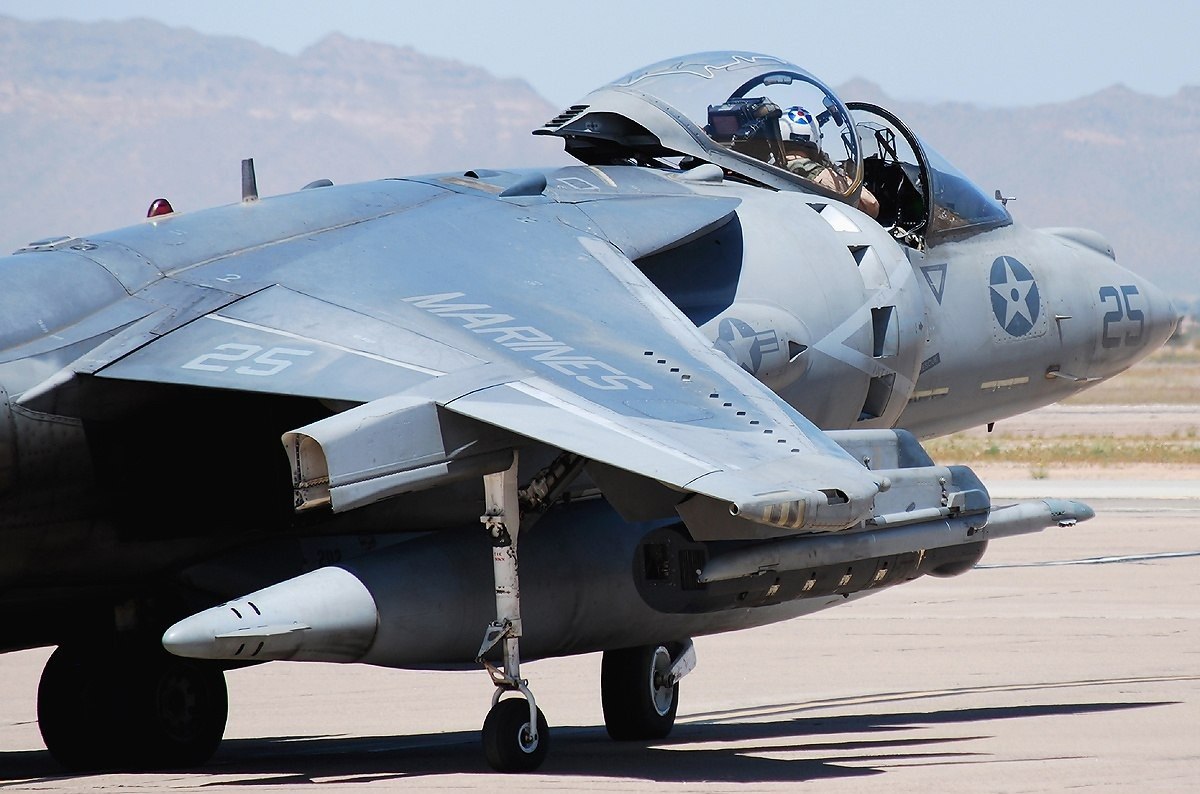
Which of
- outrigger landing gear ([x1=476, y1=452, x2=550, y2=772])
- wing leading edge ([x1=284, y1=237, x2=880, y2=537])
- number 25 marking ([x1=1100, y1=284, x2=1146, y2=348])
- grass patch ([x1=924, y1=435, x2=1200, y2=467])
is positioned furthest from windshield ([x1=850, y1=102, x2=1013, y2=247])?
grass patch ([x1=924, y1=435, x2=1200, y2=467])

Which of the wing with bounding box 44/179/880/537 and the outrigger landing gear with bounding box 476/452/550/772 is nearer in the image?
the wing with bounding box 44/179/880/537

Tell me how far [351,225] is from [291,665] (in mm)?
7285

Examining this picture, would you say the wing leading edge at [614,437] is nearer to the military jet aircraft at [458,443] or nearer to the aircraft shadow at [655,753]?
the military jet aircraft at [458,443]

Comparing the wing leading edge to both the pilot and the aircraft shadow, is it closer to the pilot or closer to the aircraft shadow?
the aircraft shadow

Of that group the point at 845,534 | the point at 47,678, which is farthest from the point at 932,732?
the point at 47,678

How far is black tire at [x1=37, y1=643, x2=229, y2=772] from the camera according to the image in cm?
1095

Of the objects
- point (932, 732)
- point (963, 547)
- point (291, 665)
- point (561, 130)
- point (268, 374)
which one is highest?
point (561, 130)

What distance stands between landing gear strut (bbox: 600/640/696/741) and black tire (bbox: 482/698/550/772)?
2.25m

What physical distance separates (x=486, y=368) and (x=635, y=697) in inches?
139

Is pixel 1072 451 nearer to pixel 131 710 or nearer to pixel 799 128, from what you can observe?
pixel 799 128

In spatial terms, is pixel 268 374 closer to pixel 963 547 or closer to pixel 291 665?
pixel 963 547

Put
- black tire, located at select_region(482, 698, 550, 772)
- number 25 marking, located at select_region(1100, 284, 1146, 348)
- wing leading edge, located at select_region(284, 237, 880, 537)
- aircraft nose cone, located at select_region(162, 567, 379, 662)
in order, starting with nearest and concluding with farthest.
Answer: wing leading edge, located at select_region(284, 237, 880, 537), aircraft nose cone, located at select_region(162, 567, 379, 662), black tire, located at select_region(482, 698, 550, 772), number 25 marking, located at select_region(1100, 284, 1146, 348)

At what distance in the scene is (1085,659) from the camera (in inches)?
580

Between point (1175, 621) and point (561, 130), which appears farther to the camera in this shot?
point (1175, 621)
